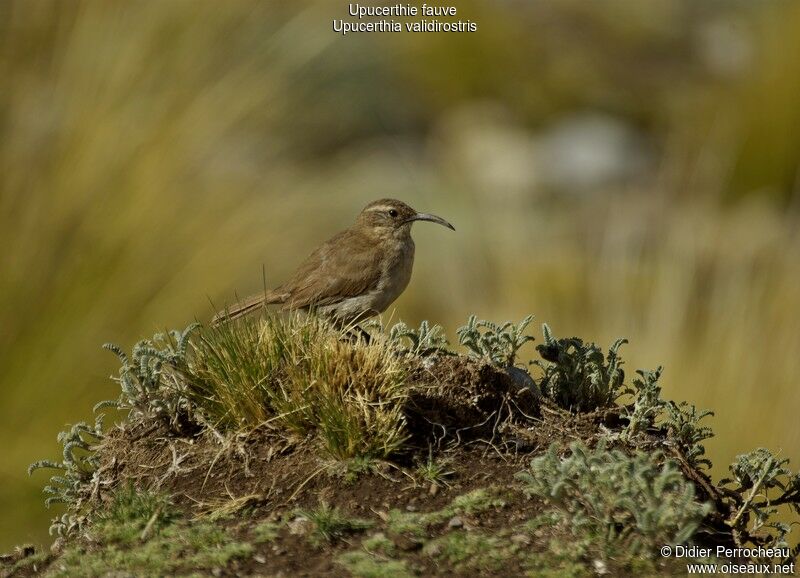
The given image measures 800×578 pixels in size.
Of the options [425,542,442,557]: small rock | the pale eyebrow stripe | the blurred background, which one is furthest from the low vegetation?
the pale eyebrow stripe

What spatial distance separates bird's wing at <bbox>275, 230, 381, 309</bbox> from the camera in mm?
7301

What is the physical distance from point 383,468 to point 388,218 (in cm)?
320

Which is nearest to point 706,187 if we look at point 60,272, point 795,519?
point 795,519

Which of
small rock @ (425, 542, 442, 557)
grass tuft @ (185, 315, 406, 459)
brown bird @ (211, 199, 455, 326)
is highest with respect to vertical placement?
brown bird @ (211, 199, 455, 326)

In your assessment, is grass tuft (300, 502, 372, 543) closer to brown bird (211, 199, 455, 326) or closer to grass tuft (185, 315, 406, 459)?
grass tuft (185, 315, 406, 459)

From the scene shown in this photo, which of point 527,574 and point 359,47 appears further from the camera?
point 359,47

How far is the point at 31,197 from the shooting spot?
7387mm

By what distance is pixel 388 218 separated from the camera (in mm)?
7895

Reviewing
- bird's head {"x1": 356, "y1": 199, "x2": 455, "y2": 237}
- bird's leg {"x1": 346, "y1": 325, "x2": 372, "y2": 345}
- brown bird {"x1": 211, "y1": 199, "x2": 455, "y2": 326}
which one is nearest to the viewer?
bird's leg {"x1": 346, "y1": 325, "x2": 372, "y2": 345}

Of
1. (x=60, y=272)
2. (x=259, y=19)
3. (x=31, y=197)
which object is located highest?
(x=259, y=19)

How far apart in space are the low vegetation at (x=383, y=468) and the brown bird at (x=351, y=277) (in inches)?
61.4

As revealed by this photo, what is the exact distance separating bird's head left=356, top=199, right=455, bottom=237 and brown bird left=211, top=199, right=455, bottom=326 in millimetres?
18

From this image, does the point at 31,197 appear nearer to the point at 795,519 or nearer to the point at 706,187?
the point at 795,519

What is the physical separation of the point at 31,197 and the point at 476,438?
348 cm
